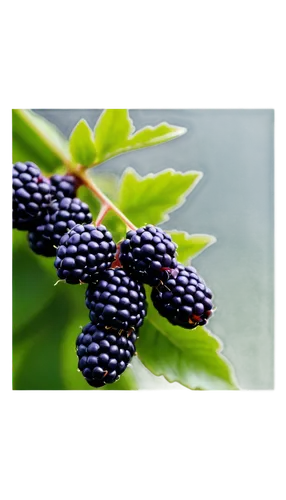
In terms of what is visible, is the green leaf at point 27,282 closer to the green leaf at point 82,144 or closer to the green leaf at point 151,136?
the green leaf at point 82,144

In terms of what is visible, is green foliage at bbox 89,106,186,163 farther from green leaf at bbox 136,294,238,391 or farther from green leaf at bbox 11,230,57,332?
green leaf at bbox 136,294,238,391

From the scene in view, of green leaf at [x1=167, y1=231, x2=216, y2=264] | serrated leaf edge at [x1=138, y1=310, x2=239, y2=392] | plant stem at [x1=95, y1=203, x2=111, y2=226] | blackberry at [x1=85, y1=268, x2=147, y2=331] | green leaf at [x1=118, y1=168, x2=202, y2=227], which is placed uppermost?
green leaf at [x1=118, y1=168, x2=202, y2=227]

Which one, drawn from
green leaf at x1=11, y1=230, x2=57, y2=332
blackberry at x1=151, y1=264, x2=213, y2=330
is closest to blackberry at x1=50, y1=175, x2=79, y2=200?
green leaf at x1=11, y1=230, x2=57, y2=332

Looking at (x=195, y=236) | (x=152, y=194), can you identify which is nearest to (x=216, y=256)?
(x=195, y=236)

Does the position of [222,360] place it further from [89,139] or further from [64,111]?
[64,111]

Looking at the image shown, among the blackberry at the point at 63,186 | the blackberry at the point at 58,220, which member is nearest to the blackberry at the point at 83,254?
the blackberry at the point at 58,220

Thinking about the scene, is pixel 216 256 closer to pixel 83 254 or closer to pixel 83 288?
pixel 83 288

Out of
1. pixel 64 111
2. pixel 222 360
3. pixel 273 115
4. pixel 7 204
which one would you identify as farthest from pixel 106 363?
pixel 273 115
